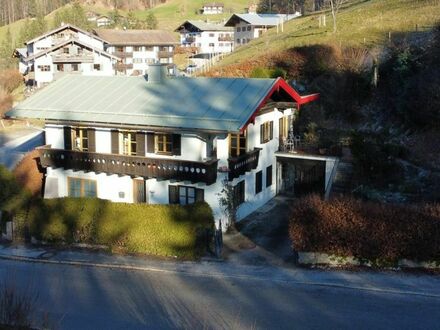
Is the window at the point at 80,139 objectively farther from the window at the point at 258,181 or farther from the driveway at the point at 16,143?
the driveway at the point at 16,143

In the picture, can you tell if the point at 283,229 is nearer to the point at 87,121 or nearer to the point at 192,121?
the point at 192,121

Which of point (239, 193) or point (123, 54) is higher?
point (123, 54)

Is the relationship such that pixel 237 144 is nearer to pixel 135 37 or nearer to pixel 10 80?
pixel 10 80

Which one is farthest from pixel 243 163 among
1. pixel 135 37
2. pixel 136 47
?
pixel 135 37

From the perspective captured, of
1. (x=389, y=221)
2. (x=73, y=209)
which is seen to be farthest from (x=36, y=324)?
(x=389, y=221)

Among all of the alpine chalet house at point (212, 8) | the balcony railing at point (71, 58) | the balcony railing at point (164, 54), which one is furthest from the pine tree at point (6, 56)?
the alpine chalet house at point (212, 8)

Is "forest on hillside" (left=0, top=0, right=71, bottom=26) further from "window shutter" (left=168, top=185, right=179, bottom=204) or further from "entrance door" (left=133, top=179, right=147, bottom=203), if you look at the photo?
"window shutter" (left=168, top=185, right=179, bottom=204)
